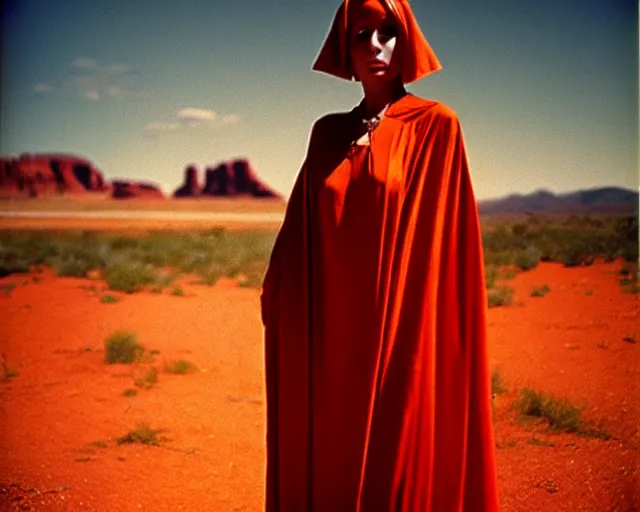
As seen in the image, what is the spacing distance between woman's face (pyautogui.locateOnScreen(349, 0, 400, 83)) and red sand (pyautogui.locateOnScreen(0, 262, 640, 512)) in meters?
2.95

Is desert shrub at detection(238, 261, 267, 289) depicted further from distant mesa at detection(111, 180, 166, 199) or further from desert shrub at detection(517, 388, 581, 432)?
distant mesa at detection(111, 180, 166, 199)

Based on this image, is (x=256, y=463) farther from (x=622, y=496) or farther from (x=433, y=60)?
(x=433, y=60)

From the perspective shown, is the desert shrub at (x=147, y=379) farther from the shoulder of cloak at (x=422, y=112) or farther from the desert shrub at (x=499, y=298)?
the desert shrub at (x=499, y=298)

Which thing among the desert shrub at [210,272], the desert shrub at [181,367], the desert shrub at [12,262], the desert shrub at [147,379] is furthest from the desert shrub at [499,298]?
the desert shrub at [12,262]

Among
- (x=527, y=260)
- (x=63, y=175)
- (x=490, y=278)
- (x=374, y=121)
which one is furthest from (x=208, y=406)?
(x=63, y=175)

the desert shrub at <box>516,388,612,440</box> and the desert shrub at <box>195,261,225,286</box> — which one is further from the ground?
the desert shrub at <box>195,261,225,286</box>

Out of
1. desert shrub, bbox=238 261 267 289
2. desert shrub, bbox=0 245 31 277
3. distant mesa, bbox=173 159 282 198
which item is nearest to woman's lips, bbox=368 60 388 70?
desert shrub, bbox=238 261 267 289

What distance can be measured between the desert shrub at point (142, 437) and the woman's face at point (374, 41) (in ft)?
14.1

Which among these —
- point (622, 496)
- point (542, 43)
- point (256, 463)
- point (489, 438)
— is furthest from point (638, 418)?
point (542, 43)

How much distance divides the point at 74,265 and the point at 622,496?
57.9 ft

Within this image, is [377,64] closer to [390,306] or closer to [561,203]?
[390,306]

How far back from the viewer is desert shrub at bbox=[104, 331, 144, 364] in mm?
9070

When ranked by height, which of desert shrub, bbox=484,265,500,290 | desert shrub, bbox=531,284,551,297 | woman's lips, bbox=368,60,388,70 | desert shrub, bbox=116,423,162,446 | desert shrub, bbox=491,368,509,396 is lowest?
desert shrub, bbox=116,423,162,446

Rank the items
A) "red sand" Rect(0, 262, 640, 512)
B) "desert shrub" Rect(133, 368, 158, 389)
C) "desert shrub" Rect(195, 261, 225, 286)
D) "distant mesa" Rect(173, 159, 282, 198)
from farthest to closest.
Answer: "distant mesa" Rect(173, 159, 282, 198) → "desert shrub" Rect(195, 261, 225, 286) → "desert shrub" Rect(133, 368, 158, 389) → "red sand" Rect(0, 262, 640, 512)
